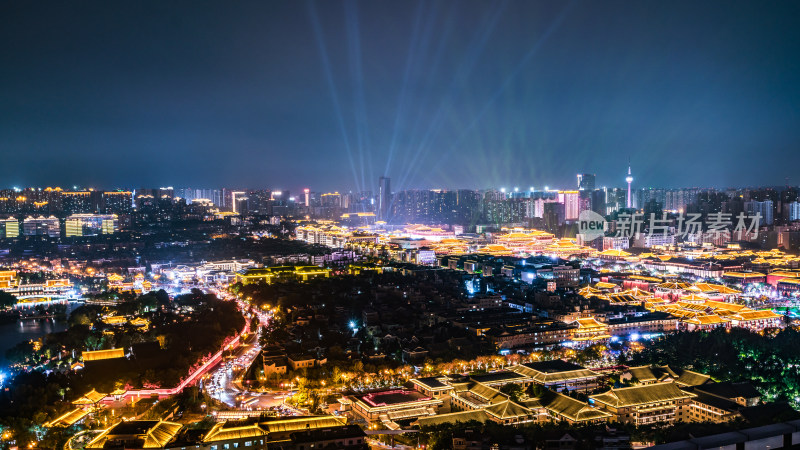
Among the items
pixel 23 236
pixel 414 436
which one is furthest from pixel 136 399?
pixel 23 236

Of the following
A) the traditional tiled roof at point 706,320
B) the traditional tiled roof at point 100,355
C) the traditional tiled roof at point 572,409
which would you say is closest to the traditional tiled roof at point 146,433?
the traditional tiled roof at point 100,355

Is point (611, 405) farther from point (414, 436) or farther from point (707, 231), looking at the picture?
point (707, 231)

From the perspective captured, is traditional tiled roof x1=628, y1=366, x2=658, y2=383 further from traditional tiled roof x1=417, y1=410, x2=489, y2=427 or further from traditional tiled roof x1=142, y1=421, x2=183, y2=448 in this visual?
traditional tiled roof x1=142, y1=421, x2=183, y2=448

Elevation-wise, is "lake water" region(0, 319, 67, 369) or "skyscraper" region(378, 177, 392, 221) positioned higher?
"skyscraper" region(378, 177, 392, 221)

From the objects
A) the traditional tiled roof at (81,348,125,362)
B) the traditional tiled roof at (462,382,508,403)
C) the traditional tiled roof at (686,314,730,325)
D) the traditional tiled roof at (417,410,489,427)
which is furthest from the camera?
the traditional tiled roof at (686,314,730,325)

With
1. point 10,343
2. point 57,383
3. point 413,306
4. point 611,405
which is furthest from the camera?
point 413,306

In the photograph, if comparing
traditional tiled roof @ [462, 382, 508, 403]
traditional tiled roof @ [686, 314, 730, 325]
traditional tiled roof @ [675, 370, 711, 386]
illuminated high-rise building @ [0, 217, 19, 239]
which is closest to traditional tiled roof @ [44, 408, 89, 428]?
traditional tiled roof @ [462, 382, 508, 403]

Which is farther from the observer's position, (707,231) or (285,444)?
(707,231)

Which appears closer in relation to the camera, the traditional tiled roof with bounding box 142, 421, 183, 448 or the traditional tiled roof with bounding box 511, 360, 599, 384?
the traditional tiled roof with bounding box 142, 421, 183, 448
